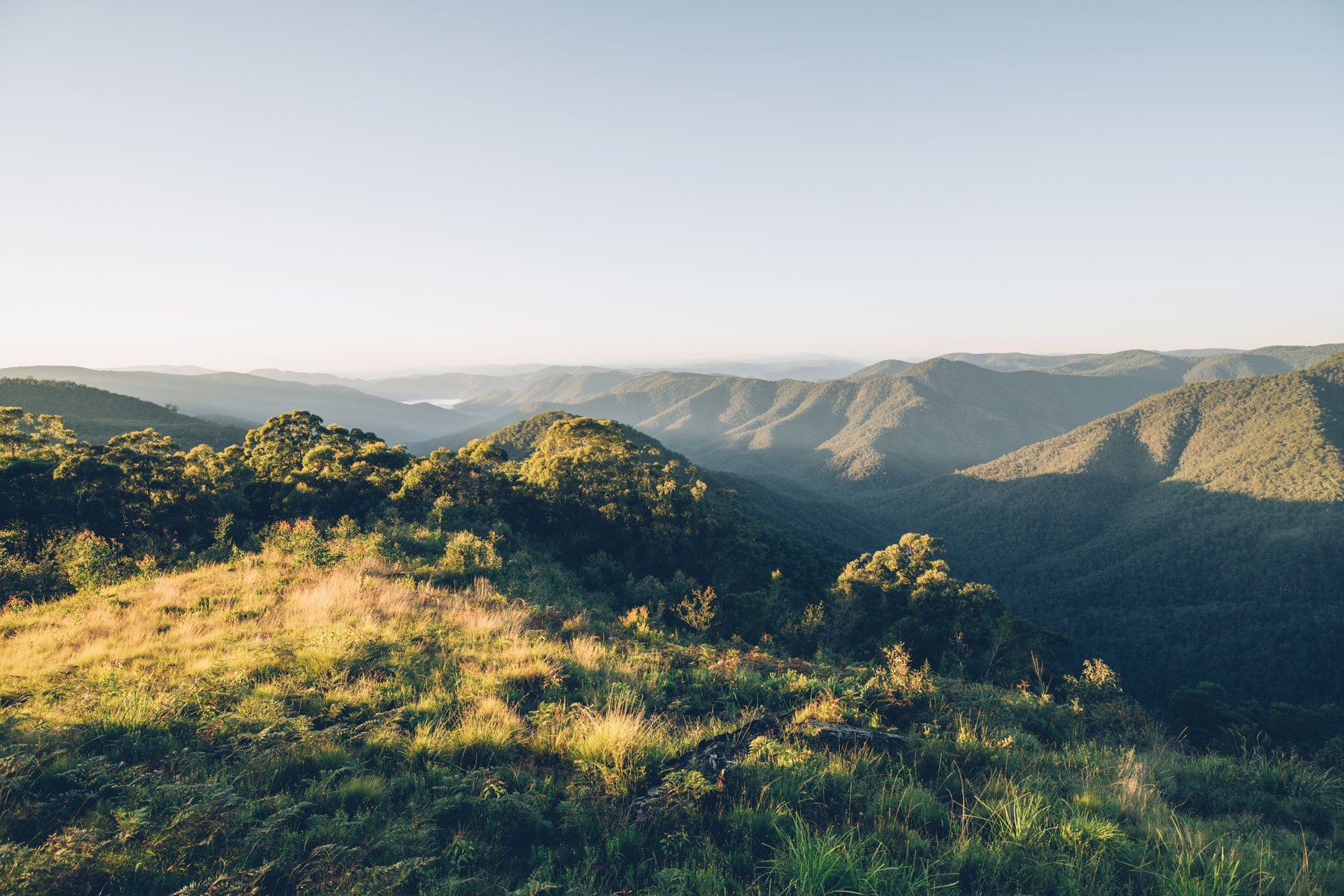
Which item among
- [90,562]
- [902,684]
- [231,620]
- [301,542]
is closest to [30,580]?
[90,562]

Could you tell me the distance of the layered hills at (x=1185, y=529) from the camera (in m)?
61.3

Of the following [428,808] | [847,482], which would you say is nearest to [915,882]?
[428,808]

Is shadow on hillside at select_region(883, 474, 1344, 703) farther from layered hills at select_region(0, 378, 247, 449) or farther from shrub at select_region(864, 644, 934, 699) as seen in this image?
layered hills at select_region(0, 378, 247, 449)

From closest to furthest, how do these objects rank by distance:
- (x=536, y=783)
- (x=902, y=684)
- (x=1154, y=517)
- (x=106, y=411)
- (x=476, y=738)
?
(x=536, y=783) < (x=476, y=738) < (x=902, y=684) < (x=106, y=411) < (x=1154, y=517)

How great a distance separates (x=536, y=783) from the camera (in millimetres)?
4484

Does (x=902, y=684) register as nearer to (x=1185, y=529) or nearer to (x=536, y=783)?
(x=536, y=783)

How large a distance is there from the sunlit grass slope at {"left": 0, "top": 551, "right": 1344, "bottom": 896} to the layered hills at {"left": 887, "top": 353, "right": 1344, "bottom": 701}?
7475 centimetres

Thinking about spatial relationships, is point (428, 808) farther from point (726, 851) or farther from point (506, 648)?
point (506, 648)

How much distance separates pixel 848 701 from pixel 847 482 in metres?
154

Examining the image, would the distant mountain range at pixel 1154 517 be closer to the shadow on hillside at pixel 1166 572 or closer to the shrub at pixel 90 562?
the shadow on hillside at pixel 1166 572

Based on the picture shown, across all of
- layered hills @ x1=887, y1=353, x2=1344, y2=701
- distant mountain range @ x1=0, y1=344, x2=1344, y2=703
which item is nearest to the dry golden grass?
distant mountain range @ x1=0, y1=344, x2=1344, y2=703

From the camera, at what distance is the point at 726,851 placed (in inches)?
155

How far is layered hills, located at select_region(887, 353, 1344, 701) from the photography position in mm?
61344

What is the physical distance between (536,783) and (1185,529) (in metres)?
129
